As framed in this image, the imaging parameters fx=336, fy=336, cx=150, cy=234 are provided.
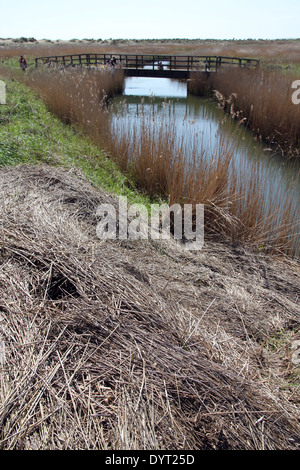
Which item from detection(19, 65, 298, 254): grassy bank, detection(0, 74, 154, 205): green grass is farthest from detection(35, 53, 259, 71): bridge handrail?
detection(19, 65, 298, 254): grassy bank

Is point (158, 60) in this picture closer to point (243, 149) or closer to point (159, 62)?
point (159, 62)

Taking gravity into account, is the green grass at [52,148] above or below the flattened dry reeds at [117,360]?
above

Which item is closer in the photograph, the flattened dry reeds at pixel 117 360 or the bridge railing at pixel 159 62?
the flattened dry reeds at pixel 117 360

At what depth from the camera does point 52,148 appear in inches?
204

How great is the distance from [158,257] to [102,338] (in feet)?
4.29

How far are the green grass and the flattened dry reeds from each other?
2.04m

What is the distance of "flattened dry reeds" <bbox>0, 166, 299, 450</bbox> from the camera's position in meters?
1.46

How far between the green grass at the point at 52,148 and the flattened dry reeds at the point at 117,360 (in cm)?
204
